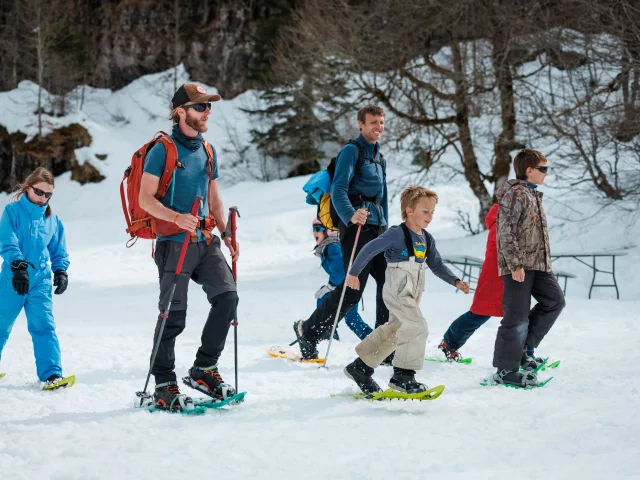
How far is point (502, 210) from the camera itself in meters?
5.06

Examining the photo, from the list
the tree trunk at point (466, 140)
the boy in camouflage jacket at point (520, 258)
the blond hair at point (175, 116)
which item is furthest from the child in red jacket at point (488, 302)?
the tree trunk at point (466, 140)

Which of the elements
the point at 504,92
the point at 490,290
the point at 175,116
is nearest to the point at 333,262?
the point at 490,290

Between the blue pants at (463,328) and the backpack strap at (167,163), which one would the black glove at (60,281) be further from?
the blue pants at (463,328)

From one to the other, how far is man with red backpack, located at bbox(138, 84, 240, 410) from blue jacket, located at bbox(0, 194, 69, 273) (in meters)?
1.35

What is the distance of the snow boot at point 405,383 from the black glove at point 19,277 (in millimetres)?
2640

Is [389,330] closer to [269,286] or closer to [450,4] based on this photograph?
[269,286]

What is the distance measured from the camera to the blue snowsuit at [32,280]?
196 inches

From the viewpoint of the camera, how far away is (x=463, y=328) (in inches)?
224

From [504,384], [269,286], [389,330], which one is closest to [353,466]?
[389,330]

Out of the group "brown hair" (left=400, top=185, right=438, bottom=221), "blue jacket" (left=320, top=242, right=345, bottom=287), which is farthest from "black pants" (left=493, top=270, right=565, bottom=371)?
"blue jacket" (left=320, top=242, right=345, bottom=287)

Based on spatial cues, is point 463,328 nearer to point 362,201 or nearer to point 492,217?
point 492,217

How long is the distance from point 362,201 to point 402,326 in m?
1.31

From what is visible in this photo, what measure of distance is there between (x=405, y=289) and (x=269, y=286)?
810 cm

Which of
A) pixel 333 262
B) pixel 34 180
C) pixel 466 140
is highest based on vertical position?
pixel 466 140
